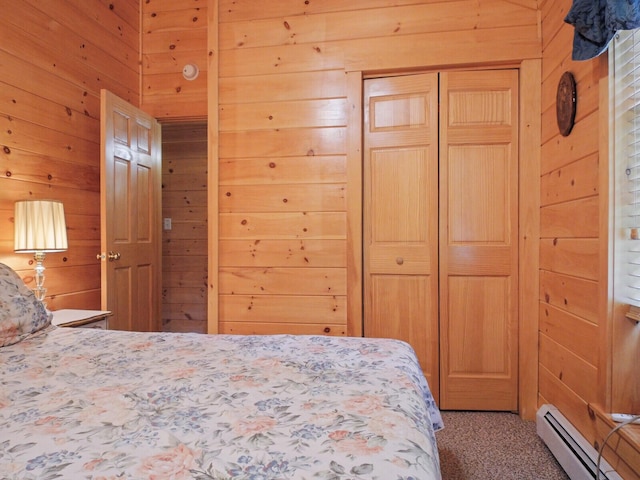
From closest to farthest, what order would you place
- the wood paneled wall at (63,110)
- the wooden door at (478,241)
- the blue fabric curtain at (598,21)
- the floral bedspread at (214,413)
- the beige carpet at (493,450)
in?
the floral bedspread at (214,413) → the blue fabric curtain at (598,21) → the beige carpet at (493,450) → the wood paneled wall at (63,110) → the wooden door at (478,241)

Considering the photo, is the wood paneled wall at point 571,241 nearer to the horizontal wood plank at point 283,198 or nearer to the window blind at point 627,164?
the window blind at point 627,164

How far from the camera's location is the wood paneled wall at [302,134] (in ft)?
7.47

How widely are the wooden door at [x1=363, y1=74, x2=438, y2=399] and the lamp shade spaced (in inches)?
67.5

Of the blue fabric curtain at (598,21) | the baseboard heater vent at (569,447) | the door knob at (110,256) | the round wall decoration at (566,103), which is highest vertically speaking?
the blue fabric curtain at (598,21)

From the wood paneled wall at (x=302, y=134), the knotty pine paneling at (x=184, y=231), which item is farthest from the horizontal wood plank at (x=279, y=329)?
the knotty pine paneling at (x=184, y=231)

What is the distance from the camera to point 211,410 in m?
0.83

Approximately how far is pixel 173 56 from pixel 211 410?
3020mm

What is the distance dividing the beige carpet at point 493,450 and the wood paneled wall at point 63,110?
2.40 meters

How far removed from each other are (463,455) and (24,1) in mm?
3323

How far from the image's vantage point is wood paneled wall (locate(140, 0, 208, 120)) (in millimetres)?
3002

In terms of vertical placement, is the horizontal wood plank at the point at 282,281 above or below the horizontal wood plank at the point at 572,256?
below

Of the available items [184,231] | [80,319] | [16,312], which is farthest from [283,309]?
[184,231]

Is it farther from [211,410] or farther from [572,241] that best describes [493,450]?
[211,410]

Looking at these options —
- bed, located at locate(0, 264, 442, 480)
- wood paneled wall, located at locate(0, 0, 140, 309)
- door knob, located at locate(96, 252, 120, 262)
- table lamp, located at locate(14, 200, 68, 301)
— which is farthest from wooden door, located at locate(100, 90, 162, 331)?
bed, located at locate(0, 264, 442, 480)
